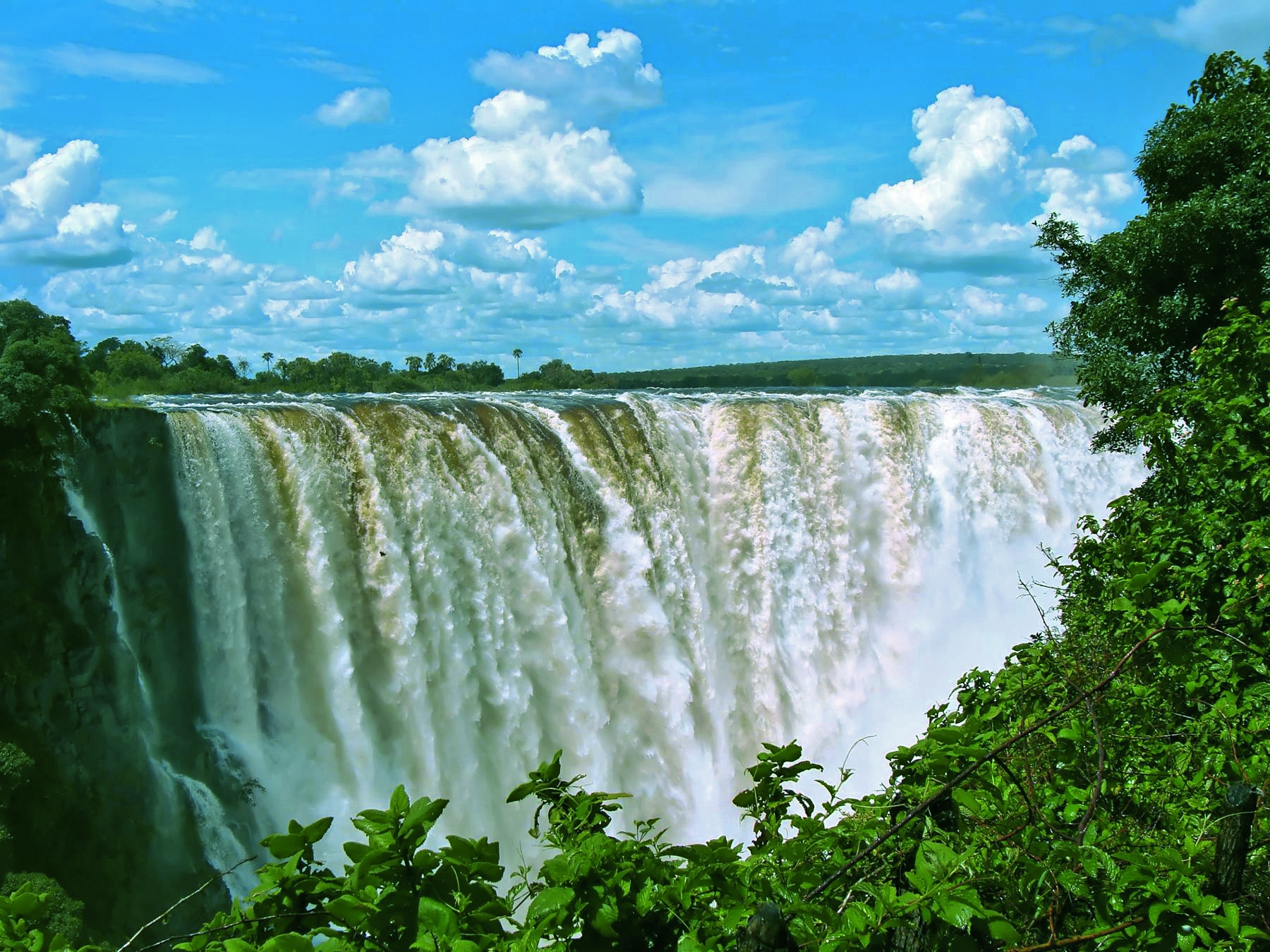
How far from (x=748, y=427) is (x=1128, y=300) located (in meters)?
6.02

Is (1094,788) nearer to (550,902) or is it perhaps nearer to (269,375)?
(550,902)

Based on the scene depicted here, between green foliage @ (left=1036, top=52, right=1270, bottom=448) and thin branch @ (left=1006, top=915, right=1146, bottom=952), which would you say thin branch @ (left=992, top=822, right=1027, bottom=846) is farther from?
green foliage @ (left=1036, top=52, right=1270, bottom=448)

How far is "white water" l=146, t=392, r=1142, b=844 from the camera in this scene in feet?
38.3

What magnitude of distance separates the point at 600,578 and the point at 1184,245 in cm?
866

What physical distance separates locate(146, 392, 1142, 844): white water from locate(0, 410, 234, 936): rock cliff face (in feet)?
1.39

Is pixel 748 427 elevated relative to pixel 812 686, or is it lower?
elevated

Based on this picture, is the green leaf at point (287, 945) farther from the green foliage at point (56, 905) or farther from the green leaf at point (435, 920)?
the green foliage at point (56, 905)

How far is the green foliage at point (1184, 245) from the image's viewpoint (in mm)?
11352

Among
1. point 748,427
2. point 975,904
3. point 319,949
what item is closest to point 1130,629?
point 975,904

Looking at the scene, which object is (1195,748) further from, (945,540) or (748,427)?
(945,540)

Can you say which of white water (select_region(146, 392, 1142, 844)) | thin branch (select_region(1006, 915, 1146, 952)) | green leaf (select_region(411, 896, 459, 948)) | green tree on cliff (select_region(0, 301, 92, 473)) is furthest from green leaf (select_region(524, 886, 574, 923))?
white water (select_region(146, 392, 1142, 844))

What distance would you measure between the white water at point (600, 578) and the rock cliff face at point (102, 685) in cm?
43

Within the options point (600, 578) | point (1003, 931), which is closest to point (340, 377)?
point (600, 578)

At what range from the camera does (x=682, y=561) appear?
15.3 m
